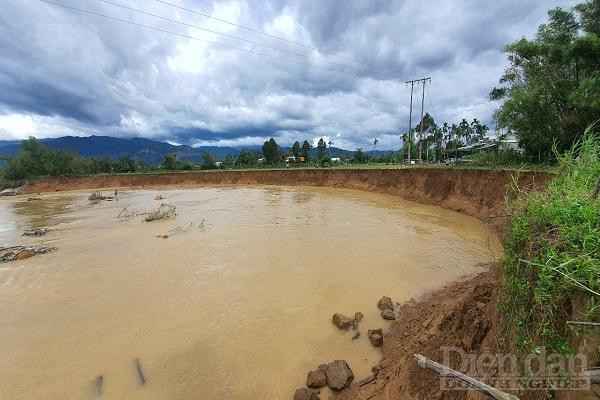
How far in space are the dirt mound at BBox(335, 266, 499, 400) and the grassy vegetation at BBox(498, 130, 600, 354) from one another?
0.82m

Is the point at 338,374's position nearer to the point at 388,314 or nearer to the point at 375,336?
the point at 375,336

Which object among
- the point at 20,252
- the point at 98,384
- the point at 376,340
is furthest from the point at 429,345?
the point at 20,252

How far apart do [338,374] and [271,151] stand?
6943cm

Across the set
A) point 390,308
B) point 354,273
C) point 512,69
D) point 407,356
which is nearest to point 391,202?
point 512,69

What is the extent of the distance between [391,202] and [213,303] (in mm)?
19653

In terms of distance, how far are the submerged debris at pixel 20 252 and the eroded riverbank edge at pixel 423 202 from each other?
40.6 feet

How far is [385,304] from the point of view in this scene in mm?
6367

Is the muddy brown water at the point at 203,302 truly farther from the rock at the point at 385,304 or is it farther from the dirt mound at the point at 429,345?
the dirt mound at the point at 429,345

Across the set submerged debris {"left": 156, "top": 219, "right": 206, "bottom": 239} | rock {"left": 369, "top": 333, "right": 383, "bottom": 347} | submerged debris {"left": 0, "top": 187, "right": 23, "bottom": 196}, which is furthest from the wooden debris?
submerged debris {"left": 0, "top": 187, "right": 23, "bottom": 196}

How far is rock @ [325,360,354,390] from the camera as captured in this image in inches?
167

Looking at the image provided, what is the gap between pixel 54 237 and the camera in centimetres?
1331

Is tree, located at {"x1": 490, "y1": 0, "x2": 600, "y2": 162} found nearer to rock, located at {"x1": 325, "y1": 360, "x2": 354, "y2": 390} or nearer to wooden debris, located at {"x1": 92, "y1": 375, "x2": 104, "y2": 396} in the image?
rock, located at {"x1": 325, "y1": 360, "x2": 354, "y2": 390}

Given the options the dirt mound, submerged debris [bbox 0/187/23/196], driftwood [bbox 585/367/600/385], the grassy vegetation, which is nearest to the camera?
driftwood [bbox 585/367/600/385]

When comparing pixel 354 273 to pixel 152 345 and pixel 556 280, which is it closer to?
pixel 152 345
